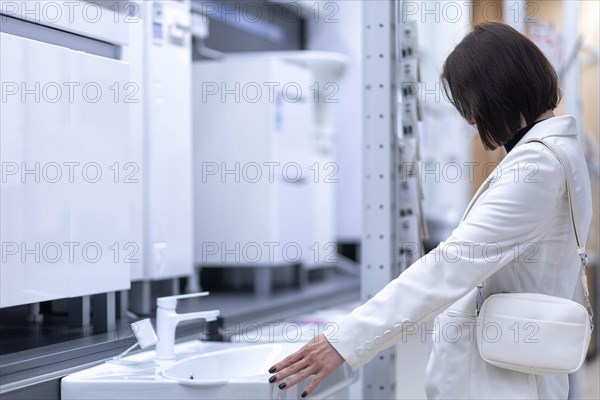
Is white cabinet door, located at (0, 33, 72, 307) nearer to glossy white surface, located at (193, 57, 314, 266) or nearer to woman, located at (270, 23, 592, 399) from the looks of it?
woman, located at (270, 23, 592, 399)

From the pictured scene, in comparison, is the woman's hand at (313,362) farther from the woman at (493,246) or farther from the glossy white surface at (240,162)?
the glossy white surface at (240,162)

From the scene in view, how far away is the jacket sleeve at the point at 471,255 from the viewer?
1.37 metres

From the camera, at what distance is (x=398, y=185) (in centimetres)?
203

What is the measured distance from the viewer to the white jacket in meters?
1.38

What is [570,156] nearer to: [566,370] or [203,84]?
[566,370]

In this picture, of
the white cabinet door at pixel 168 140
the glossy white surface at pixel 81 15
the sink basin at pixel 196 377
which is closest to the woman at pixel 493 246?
the sink basin at pixel 196 377

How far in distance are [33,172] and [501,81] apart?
1003 mm

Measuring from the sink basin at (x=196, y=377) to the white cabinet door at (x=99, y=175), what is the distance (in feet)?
0.77

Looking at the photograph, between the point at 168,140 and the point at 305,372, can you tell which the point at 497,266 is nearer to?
the point at 305,372

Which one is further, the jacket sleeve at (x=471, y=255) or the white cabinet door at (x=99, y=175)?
the white cabinet door at (x=99, y=175)

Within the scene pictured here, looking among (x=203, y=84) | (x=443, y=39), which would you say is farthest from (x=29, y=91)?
(x=443, y=39)

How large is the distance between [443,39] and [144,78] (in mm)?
3351

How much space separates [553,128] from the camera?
1.42 m

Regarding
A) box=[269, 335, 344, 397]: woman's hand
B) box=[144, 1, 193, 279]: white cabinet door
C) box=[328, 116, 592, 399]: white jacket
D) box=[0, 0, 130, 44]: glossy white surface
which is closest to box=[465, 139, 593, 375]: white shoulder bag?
box=[328, 116, 592, 399]: white jacket
